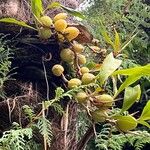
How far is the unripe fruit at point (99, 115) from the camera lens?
842mm

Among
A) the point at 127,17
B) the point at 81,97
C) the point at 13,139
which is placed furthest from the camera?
the point at 127,17

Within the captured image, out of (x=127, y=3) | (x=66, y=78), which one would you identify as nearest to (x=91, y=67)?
(x=66, y=78)

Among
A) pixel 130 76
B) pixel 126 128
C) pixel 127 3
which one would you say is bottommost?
pixel 126 128

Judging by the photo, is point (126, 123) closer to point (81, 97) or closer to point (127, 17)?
point (81, 97)

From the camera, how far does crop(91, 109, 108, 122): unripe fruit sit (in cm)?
84

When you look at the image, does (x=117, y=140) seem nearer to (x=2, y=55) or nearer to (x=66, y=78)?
(x=66, y=78)

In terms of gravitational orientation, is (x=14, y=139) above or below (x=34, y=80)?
below

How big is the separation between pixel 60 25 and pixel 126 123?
0.83 ft

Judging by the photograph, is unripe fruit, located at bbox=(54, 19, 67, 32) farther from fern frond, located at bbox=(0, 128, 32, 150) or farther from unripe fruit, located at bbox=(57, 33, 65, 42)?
fern frond, located at bbox=(0, 128, 32, 150)

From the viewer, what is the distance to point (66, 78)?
0.95 meters

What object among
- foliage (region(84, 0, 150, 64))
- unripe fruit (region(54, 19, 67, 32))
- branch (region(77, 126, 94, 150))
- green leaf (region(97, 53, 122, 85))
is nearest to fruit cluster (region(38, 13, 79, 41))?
unripe fruit (region(54, 19, 67, 32))

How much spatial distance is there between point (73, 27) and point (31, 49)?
11 centimetres

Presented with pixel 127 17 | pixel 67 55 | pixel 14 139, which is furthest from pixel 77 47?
pixel 127 17

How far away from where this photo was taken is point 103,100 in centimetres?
84
